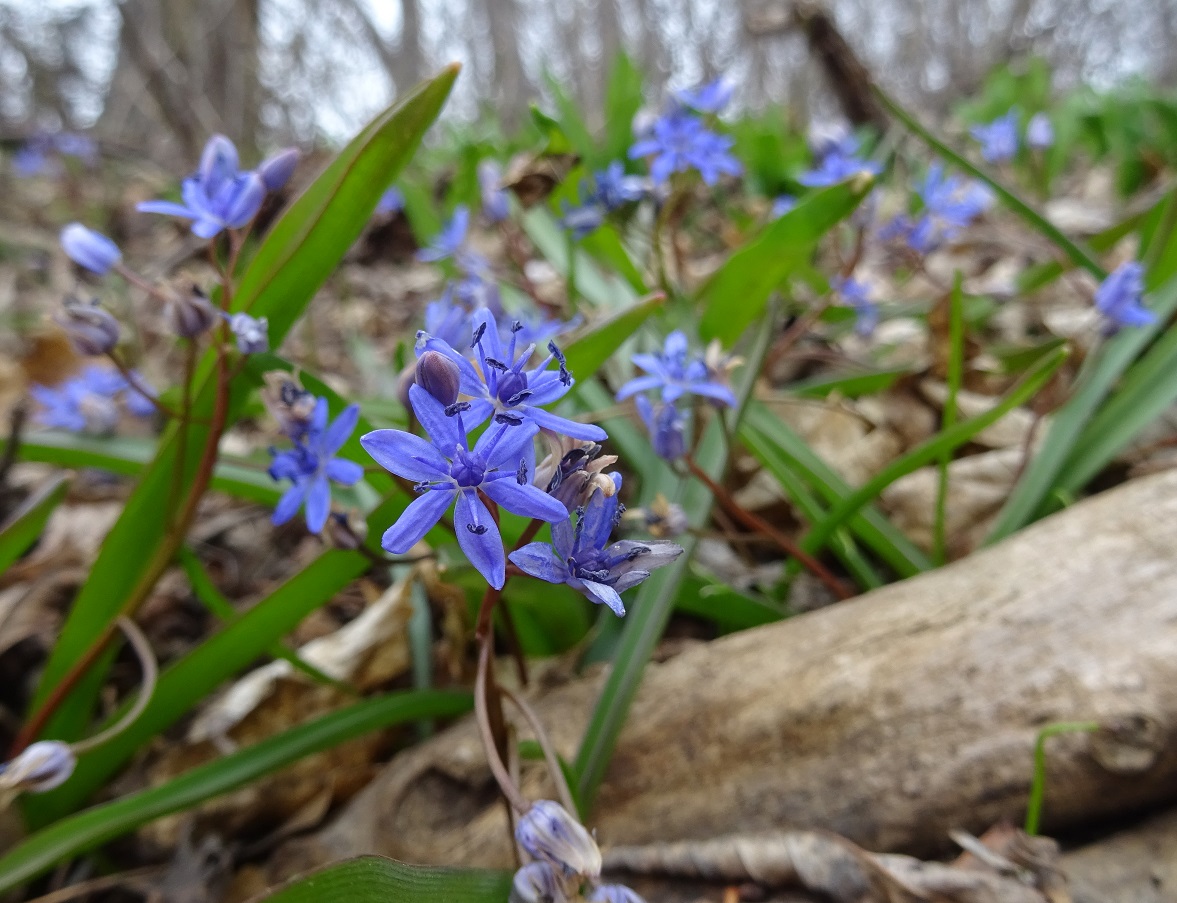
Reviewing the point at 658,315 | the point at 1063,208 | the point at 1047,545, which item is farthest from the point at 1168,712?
the point at 1063,208

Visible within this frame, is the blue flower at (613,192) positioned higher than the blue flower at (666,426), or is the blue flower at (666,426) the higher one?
the blue flower at (613,192)

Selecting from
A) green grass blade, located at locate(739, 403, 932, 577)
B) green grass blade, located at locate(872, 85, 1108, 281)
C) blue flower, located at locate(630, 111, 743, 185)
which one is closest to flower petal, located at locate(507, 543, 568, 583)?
green grass blade, located at locate(739, 403, 932, 577)

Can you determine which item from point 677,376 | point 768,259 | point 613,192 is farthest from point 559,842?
point 613,192

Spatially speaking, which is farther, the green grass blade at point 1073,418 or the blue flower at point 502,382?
the green grass blade at point 1073,418

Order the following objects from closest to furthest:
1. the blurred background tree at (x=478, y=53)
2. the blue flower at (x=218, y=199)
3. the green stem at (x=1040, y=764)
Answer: the green stem at (x=1040, y=764), the blue flower at (x=218, y=199), the blurred background tree at (x=478, y=53)

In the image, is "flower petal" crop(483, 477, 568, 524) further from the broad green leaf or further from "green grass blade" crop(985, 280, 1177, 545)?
"green grass blade" crop(985, 280, 1177, 545)

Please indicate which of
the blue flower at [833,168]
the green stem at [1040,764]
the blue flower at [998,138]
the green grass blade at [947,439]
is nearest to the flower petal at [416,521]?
the green stem at [1040,764]

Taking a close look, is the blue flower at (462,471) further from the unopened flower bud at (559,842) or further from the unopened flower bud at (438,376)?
the unopened flower bud at (559,842)
